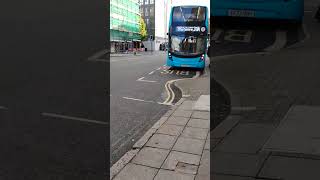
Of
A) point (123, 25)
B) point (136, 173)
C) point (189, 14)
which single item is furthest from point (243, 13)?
point (123, 25)

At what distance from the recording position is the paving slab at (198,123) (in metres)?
6.36

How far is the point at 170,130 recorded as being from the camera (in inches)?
240

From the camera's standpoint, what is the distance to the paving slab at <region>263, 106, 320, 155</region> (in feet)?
13.9

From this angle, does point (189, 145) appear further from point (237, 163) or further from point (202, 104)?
point (202, 104)

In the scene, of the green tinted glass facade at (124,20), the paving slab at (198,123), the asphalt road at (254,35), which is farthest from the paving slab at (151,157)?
the green tinted glass facade at (124,20)

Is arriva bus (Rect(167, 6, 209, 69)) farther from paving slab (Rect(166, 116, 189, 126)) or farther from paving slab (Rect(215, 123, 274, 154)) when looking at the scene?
paving slab (Rect(215, 123, 274, 154))

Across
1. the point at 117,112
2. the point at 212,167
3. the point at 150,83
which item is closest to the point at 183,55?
the point at 150,83

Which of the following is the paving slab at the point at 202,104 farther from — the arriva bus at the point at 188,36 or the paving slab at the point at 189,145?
the arriva bus at the point at 188,36

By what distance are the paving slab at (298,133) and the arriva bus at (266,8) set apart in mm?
3334

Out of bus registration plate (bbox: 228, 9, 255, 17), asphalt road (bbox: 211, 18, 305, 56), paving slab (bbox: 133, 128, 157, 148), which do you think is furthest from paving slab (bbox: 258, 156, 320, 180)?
asphalt road (bbox: 211, 18, 305, 56)

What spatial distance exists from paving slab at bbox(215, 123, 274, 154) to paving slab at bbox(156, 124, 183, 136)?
107cm
